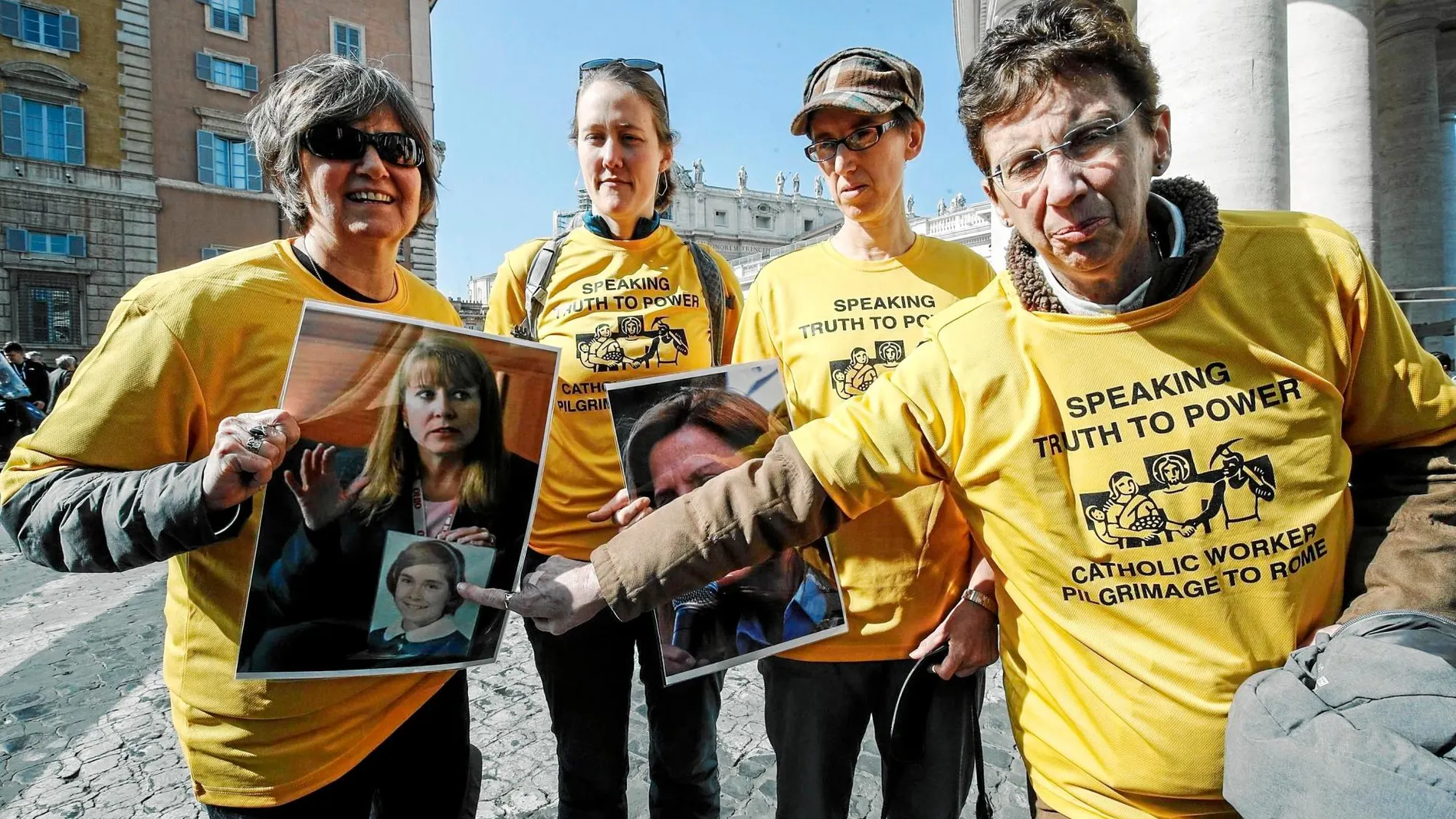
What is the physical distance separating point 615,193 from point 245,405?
123 cm

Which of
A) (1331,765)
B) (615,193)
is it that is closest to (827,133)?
(615,193)

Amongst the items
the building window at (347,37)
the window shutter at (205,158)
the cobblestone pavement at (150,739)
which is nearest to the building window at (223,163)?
the window shutter at (205,158)

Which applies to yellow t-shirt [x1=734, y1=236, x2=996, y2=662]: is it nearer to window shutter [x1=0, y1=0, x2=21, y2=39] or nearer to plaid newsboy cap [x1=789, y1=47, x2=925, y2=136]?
plaid newsboy cap [x1=789, y1=47, x2=925, y2=136]

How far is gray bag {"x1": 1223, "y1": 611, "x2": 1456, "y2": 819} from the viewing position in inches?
35.1

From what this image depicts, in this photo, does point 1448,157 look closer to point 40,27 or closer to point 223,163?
point 223,163

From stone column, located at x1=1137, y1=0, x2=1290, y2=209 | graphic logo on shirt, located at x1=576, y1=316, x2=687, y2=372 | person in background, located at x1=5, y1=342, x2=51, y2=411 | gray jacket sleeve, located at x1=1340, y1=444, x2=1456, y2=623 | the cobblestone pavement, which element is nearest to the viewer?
gray jacket sleeve, located at x1=1340, y1=444, x2=1456, y2=623

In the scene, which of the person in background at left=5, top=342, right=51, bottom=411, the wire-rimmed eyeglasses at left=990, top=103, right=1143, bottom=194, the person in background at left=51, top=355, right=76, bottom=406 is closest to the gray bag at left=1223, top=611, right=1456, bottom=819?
the wire-rimmed eyeglasses at left=990, top=103, right=1143, bottom=194

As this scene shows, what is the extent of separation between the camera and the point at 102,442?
4.29ft

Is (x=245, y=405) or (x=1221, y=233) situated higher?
(x=1221, y=233)

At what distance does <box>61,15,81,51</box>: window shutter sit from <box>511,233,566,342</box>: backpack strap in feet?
89.8

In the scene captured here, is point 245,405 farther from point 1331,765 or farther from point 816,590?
point 1331,765

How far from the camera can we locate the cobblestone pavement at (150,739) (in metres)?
2.82

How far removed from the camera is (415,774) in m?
1.67

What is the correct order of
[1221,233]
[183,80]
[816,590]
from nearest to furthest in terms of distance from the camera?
1. [1221,233]
2. [816,590]
3. [183,80]
